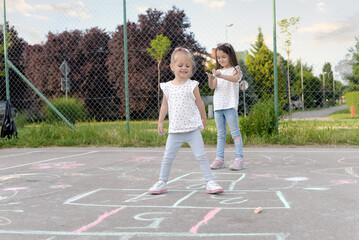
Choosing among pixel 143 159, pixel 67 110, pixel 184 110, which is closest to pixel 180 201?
pixel 184 110

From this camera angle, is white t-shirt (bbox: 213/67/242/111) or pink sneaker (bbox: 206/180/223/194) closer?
pink sneaker (bbox: 206/180/223/194)

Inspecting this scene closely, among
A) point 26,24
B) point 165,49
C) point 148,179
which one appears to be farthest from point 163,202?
point 165,49

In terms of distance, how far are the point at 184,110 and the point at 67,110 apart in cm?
568

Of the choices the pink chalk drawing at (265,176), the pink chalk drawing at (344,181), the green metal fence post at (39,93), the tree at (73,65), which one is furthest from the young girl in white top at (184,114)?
the tree at (73,65)

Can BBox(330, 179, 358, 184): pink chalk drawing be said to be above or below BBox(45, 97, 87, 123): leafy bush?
below

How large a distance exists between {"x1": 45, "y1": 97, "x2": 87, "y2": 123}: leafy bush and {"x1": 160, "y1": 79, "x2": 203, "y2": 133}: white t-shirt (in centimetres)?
507

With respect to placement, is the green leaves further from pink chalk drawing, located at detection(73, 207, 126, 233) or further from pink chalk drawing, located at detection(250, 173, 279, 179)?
pink chalk drawing, located at detection(73, 207, 126, 233)

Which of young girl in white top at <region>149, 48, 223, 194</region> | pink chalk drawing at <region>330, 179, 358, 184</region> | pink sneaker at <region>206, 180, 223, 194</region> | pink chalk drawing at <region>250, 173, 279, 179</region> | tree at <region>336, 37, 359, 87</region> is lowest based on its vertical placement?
pink chalk drawing at <region>330, 179, 358, 184</region>

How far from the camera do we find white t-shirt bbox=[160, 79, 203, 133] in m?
3.27

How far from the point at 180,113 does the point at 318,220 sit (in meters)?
1.46

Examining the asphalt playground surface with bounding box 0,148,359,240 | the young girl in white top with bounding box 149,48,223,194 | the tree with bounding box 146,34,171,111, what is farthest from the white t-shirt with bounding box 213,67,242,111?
the tree with bounding box 146,34,171,111

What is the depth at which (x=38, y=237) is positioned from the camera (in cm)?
212

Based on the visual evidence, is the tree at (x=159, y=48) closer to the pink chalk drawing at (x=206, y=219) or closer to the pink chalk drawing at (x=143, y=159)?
the pink chalk drawing at (x=143, y=159)

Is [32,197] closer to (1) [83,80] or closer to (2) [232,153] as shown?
(2) [232,153]
